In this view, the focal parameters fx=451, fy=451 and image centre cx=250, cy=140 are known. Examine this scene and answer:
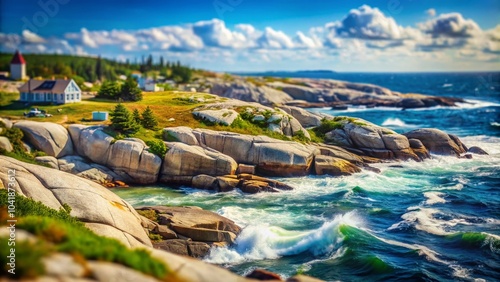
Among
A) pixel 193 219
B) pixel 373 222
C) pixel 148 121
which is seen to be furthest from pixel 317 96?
pixel 193 219

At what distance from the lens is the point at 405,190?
45.8 m

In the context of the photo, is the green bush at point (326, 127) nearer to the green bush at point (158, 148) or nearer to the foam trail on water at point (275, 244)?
the green bush at point (158, 148)

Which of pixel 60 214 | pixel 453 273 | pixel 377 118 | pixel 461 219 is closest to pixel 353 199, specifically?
pixel 461 219

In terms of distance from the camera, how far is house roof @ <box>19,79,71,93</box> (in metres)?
69.1

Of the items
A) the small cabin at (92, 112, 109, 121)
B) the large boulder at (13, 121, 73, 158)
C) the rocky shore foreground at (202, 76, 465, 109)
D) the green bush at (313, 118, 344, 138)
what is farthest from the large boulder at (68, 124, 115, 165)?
the rocky shore foreground at (202, 76, 465, 109)

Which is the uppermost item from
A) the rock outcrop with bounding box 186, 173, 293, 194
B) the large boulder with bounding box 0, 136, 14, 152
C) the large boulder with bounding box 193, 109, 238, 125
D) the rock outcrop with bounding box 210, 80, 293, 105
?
the rock outcrop with bounding box 210, 80, 293, 105

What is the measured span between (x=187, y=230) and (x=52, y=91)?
48.0 meters

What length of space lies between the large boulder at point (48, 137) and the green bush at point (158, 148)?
9.75m

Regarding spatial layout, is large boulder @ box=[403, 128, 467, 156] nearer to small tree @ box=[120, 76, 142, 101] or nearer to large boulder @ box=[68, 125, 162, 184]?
large boulder @ box=[68, 125, 162, 184]

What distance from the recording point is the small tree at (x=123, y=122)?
2058 inches

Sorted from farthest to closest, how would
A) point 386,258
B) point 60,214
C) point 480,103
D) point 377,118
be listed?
point 480,103 → point 377,118 → point 386,258 → point 60,214

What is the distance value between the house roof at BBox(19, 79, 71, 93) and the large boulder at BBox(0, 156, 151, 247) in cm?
3988

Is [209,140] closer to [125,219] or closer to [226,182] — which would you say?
[226,182]

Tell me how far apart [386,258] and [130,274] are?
66.3ft
